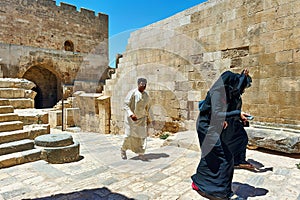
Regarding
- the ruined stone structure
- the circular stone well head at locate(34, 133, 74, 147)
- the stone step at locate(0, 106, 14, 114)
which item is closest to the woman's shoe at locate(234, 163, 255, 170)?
the circular stone well head at locate(34, 133, 74, 147)

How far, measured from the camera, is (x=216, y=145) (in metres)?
2.41

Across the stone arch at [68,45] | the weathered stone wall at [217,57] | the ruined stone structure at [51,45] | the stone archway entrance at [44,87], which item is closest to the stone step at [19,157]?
the weathered stone wall at [217,57]

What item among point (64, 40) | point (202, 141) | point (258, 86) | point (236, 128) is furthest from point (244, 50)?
point (64, 40)

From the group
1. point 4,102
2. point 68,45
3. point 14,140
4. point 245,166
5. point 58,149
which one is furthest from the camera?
point 68,45

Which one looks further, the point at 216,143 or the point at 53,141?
the point at 53,141

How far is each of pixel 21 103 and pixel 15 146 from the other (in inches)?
94.7

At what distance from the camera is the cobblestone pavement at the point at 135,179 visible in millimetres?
2461

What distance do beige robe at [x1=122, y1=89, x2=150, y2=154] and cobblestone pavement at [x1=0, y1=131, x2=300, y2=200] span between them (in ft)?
0.93

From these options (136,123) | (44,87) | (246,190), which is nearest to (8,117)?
(136,123)

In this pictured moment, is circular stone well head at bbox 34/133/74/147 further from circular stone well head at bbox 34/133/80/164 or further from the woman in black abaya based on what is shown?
the woman in black abaya

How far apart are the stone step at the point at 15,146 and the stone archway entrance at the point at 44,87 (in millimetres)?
11693

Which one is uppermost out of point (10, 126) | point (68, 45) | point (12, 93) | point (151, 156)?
point (68, 45)

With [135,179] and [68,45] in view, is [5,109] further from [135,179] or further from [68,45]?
[68,45]

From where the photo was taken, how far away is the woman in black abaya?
2318 mm
